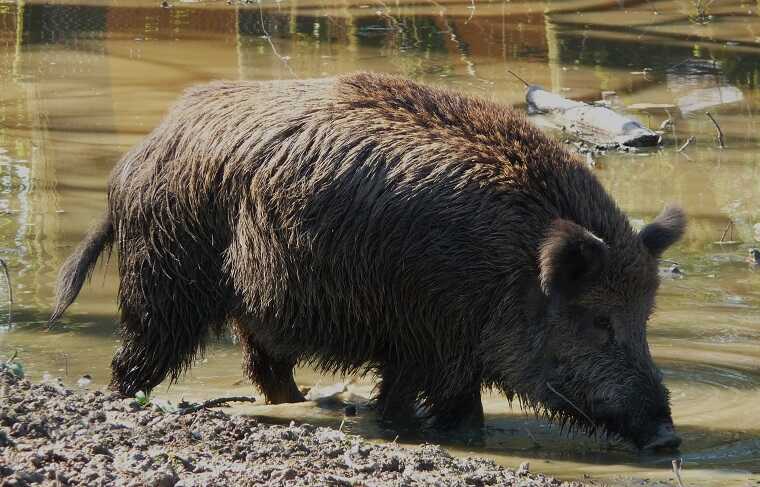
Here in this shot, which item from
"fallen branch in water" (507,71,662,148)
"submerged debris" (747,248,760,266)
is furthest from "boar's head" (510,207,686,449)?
"fallen branch in water" (507,71,662,148)

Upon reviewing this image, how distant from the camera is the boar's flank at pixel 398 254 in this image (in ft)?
23.3

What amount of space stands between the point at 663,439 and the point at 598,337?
687mm

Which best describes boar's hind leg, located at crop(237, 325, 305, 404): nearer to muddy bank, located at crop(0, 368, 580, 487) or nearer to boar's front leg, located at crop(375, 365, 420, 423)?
boar's front leg, located at crop(375, 365, 420, 423)

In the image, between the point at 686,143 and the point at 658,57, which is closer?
the point at 686,143

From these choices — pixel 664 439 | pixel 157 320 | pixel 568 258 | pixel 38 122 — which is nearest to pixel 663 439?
pixel 664 439

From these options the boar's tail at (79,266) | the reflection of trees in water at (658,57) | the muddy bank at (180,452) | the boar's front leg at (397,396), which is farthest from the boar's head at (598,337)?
the reflection of trees in water at (658,57)

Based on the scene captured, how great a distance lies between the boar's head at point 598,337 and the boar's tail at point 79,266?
2717 mm

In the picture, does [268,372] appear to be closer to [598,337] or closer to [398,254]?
[398,254]

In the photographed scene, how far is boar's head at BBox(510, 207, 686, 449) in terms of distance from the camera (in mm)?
6867

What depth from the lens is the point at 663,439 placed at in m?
6.72

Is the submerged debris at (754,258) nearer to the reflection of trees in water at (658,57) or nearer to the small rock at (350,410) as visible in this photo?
the small rock at (350,410)

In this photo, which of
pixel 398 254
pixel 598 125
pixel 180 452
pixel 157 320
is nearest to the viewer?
pixel 180 452

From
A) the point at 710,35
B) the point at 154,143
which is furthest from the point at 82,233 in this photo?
the point at 710,35

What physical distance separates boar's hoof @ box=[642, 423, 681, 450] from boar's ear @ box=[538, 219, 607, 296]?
33.8 inches
